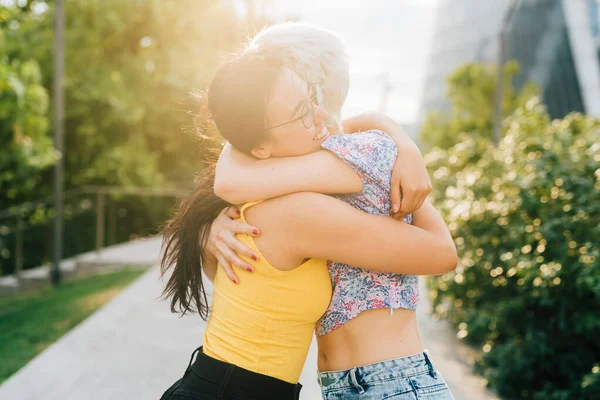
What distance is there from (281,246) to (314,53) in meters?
0.53

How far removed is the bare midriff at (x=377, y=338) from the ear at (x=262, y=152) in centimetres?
50

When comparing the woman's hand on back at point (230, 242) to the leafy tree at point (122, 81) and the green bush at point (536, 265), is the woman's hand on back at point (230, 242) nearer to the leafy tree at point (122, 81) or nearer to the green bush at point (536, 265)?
the green bush at point (536, 265)

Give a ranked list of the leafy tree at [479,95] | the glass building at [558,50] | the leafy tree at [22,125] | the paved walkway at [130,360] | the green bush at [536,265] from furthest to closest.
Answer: the glass building at [558,50] → the leafy tree at [479,95] → the leafy tree at [22,125] → the paved walkway at [130,360] → the green bush at [536,265]

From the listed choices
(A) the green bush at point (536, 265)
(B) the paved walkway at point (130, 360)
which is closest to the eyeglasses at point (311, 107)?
(B) the paved walkway at point (130, 360)

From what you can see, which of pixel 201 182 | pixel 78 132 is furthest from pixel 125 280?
pixel 201 182

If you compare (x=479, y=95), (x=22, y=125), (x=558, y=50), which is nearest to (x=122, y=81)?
(x=22, y=125)

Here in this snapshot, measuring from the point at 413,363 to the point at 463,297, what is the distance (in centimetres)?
460

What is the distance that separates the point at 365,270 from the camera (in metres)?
1.77

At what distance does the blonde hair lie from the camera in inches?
67.4

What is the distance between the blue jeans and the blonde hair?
718 mm

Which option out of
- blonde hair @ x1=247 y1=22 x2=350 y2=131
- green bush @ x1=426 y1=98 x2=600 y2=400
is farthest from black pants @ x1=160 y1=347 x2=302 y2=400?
green bush @ x1=426 y1=98 x2=600 y2=400

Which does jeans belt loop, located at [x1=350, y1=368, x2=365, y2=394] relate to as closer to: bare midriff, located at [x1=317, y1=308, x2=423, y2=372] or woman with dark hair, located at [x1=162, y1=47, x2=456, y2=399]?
bare midriff, located at [x1=317, y1=308, x2=423, y2=372]

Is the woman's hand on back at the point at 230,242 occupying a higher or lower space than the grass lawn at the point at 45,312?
higher

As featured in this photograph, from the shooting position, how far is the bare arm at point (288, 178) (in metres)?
1.67
